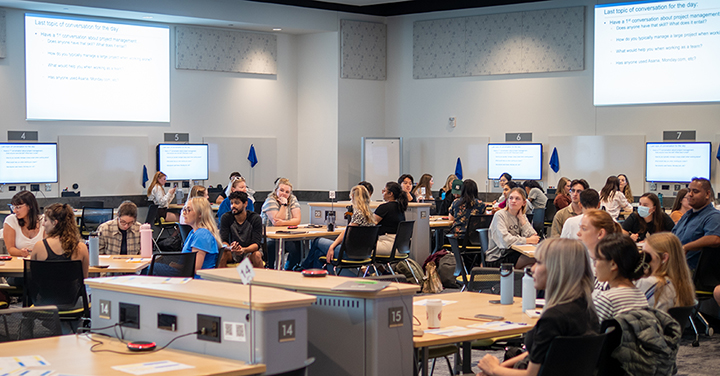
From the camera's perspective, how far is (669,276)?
4.07 meters

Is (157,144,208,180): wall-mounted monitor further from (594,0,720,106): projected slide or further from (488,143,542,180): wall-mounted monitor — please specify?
(594,0,720,106): projected slide

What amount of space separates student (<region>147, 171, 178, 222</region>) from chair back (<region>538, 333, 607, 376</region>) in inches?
391

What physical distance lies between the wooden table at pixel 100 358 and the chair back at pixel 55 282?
172cm

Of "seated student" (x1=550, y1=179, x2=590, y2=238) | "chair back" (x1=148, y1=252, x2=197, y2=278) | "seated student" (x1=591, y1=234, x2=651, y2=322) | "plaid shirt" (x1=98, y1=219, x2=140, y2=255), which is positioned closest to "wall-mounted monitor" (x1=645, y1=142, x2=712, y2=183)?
"seated student" (x1=550, y1=179, x2=590, y2=238)

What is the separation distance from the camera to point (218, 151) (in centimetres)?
1344

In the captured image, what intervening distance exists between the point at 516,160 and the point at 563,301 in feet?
34.3

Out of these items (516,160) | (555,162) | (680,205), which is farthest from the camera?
(516,160)

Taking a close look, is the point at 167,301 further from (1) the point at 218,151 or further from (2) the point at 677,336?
(1) the point at 218,151

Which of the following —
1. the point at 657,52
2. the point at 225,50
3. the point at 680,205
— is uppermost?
the point at 225,50

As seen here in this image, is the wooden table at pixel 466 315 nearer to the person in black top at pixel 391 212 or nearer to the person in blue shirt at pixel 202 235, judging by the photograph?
the person in blue shirt at pixel 202 235

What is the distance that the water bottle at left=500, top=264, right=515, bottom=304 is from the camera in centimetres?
438

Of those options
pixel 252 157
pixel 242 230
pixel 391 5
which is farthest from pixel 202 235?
pixel 391 5

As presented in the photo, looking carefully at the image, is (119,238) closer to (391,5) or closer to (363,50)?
(363,50)

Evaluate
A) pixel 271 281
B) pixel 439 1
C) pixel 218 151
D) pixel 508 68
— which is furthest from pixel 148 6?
pixel 271 281
